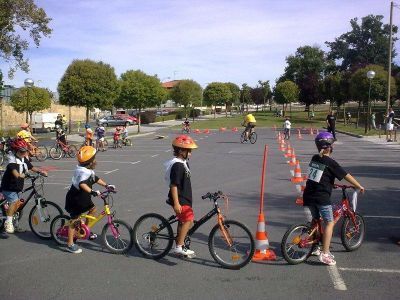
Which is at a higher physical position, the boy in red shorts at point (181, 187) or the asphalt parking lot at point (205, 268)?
the boy in red shorts at point (181, 187)

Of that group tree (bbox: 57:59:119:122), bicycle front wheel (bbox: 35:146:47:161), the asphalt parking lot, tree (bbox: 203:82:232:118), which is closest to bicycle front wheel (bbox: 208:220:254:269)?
the asphalt parking lot

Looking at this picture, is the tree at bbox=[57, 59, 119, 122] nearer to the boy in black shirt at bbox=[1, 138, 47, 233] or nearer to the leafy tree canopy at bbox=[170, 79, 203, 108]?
the boy in black shirt at bbox=[1, 138, 47, 233]

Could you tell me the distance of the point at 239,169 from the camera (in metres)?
15.3

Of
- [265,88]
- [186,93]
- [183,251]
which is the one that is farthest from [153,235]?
[265,88]

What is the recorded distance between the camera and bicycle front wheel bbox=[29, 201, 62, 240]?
23.8 ft

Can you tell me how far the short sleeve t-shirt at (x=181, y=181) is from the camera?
19.2 feet

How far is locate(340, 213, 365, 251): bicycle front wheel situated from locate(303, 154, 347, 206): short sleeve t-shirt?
0.77 meters

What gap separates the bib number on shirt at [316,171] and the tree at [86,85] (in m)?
25.6

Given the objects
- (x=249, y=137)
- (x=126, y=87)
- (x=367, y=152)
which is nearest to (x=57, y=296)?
(x=367, y=152)

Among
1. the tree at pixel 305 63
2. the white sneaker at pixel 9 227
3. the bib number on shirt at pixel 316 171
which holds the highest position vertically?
the tree at pixel 305 63

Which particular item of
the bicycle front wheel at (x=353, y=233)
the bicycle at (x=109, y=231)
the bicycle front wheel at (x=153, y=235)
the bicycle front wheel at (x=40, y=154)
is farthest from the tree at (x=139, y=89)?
the bicycle front wheel at (x=353, y=233)

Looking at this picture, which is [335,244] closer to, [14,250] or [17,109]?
[14,250]

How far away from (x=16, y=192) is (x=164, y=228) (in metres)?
2.75

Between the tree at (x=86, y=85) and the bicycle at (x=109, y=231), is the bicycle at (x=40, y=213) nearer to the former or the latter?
the bicycle at (x=109, y=231)
